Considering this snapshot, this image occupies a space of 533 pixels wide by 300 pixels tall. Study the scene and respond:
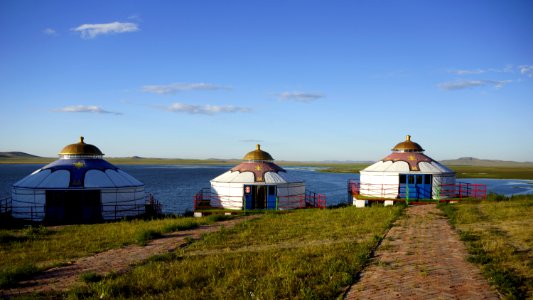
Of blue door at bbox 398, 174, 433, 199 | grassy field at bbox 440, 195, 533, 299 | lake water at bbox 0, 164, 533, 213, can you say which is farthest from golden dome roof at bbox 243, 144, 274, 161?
grassy field at bbox 440, 195, 533, 299

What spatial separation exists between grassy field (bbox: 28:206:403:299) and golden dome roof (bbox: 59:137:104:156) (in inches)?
652

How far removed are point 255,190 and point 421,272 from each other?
2084 cm

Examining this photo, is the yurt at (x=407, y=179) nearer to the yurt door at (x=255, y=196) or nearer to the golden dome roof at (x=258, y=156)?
the yurt door at (x=255, y=196)

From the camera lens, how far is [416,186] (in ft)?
107

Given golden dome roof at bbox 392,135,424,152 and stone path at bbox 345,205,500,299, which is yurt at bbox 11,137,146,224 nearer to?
stone path at bbox 345,205,500,299

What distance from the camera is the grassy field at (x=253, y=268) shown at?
32.4 feet

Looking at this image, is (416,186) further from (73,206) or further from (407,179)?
(73,206)

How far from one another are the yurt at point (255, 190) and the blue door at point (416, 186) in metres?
8.60

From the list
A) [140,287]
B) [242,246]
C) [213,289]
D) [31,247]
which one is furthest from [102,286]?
[31,247]

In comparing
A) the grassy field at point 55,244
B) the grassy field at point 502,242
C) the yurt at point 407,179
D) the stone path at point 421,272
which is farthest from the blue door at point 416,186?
the grassy field at point 55,244

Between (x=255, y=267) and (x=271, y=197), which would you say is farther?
(x=271, y=197)

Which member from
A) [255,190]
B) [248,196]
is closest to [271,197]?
[255,190]

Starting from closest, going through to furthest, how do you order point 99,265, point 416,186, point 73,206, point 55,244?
1. point 99,265
2. point 55,244
3. point 73,206
4. point 416,186

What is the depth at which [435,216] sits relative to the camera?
22266mm
